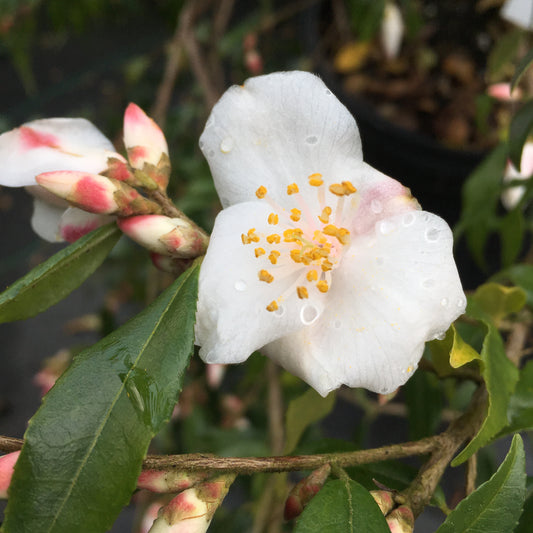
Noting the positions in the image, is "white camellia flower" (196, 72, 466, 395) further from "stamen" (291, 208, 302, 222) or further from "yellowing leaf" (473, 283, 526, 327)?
"yellowing leaf" (473, 283, 526, 327)

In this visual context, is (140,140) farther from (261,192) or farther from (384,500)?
(384,500)

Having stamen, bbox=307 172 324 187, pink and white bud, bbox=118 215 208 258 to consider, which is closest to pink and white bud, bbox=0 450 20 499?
pink and white bud, bbox=118 215 208 258

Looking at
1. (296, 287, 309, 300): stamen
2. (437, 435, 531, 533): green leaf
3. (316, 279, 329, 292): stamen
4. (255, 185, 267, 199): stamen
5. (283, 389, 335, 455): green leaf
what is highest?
(255, 185, 267, 199): stamen

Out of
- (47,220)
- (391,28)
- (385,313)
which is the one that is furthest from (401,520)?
(391,28)

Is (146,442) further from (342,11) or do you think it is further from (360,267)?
(342,11)

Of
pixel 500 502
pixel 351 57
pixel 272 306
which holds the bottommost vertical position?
pixel 351 57

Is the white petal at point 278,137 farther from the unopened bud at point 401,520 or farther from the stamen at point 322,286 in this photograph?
the unopened bud at point 401,520
